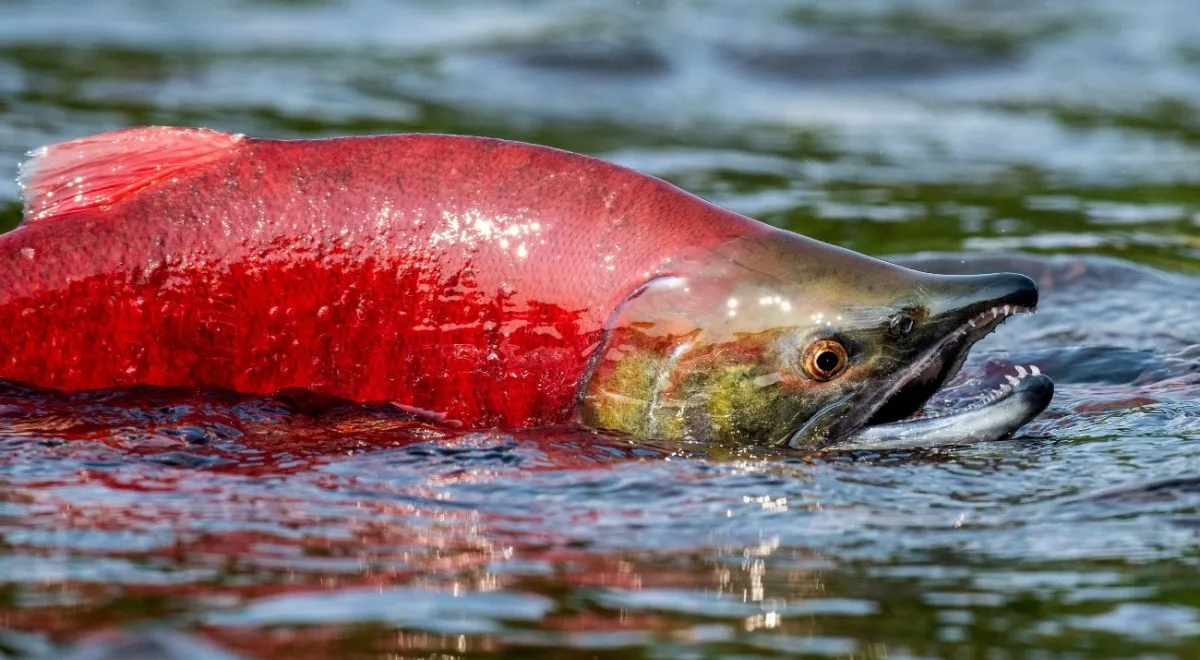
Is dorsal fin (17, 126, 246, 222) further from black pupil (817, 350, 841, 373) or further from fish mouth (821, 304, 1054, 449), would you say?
fish mouth (821, 304, 1054, 449)

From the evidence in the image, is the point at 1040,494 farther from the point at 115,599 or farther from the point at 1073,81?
the point at 1073,81

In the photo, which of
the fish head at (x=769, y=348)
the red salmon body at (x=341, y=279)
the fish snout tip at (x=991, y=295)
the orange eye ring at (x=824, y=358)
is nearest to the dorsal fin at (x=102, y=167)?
the red salmon body at (x=341, y=279)

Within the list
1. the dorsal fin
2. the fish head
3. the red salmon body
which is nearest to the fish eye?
the fish head

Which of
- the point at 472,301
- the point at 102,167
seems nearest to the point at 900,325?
the point at 472,301

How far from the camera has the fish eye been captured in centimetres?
427

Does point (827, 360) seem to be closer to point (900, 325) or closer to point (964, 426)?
point (900, 325)

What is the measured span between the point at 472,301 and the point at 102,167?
3.25 ft

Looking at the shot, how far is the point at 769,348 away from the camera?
14.0 ft

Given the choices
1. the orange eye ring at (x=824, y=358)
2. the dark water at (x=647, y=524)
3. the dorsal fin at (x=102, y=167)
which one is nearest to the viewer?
the dark water at (x=647, y=524)

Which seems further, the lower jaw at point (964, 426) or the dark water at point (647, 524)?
the lower jaw at point (964, 426)

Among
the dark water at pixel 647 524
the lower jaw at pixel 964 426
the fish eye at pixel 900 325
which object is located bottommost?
the dark water at pixel 647 524

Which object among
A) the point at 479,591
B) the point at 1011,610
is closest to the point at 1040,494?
the point at 1011,610

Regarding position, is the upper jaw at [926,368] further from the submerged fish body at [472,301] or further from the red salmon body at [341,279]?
the red salmon body at [341,279]

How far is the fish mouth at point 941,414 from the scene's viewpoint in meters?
4.31
